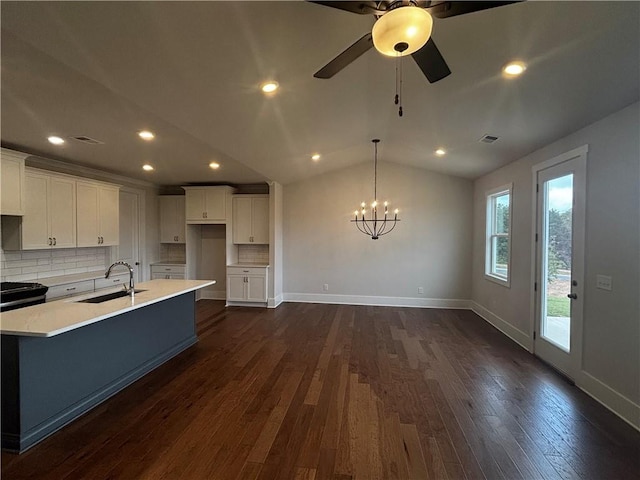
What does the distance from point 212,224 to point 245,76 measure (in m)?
4.97

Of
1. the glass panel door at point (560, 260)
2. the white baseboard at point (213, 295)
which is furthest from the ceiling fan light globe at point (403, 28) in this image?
the white baseboard at point (213, 295)

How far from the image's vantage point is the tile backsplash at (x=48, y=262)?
414 centimetres

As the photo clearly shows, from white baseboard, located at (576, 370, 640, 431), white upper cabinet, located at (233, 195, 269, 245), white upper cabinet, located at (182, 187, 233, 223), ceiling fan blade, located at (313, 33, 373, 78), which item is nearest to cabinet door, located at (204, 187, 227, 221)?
white upper cabinet, located at (182, 187, 233, 223)

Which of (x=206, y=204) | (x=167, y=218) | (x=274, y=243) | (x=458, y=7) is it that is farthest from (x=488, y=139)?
(x=167, y=218)

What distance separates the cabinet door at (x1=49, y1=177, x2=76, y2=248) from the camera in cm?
441

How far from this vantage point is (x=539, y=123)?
3270 millimetres

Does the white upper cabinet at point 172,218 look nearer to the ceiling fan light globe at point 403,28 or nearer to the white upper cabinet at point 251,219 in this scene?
the white upper cabinet at point 251,219

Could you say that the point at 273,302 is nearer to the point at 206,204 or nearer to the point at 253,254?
the point at 253,254

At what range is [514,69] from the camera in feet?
8.07

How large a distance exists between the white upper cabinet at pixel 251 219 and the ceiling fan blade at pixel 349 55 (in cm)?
469

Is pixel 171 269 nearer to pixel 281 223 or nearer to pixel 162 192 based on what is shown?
pixel 162 192

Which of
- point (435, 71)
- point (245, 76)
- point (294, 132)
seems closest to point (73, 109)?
point (245, 76)

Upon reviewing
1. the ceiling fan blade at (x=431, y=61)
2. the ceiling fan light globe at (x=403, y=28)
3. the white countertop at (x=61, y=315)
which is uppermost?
the ceiling fan blade at (x=431, y=61)

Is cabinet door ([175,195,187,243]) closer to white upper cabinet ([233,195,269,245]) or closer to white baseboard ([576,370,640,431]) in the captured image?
white upper cabinet ([233,195,269,245])
